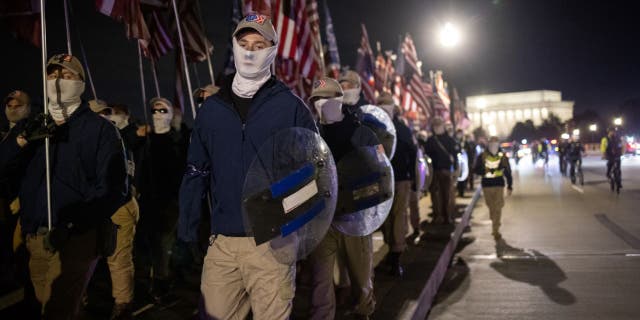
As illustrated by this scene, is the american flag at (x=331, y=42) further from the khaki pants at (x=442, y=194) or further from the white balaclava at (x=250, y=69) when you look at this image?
the white balaclava at (x=250, y=69)

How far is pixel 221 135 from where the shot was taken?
124 inches

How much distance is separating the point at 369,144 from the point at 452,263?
4438 mm

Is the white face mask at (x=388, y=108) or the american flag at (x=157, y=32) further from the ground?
the american flag at (x=157, y=32)

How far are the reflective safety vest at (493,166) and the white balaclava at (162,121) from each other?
613 centimetres

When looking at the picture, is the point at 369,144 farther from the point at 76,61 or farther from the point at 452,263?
the point at 452,263

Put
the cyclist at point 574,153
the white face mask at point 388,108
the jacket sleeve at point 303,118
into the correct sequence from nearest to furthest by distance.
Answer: the jacket sleeve at point 303,118, the white face mask at point 388,108, the cyclist at point 574,153

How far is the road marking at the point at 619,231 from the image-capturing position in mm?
9064

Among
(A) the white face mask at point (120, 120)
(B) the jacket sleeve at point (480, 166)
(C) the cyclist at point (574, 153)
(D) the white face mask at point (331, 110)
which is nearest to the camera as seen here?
(D) the white face mask at point (331, 110)

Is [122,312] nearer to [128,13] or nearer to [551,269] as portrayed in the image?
[128,13]

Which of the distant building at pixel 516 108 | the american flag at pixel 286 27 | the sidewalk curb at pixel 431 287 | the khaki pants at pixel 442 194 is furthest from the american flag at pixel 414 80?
the distant building at pixel 516 108

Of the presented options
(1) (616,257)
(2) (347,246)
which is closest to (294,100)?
(2) (347,246)

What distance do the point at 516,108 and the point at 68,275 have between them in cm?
15734

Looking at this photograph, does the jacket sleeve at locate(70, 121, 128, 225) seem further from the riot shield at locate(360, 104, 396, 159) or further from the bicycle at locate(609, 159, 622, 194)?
the bicycle at locate(609, 159, 622, 194)

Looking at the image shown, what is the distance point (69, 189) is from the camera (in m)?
3.68
